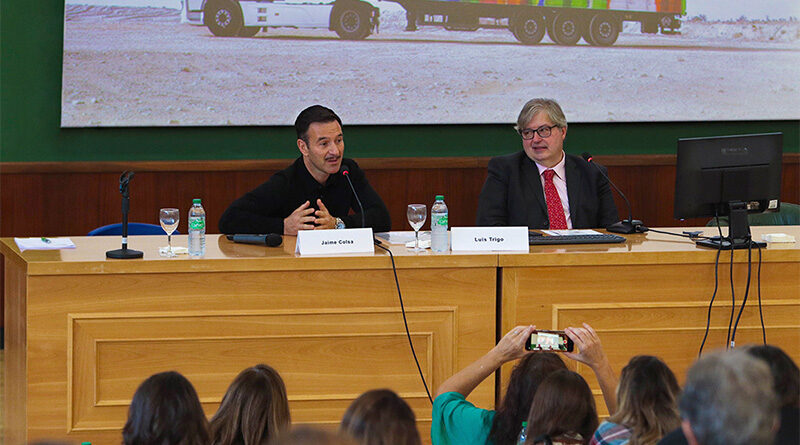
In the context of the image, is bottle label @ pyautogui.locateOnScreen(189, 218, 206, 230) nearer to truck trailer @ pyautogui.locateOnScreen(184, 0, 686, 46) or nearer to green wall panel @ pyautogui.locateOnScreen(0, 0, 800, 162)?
green wall panel @ pyautogui.locateOnScreen(0, 0, 800, 162)

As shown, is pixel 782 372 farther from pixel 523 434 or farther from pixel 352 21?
pixel 352 21

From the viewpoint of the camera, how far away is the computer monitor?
3330 millimetres

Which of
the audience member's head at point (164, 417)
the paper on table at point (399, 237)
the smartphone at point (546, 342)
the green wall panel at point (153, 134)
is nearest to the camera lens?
the audience member's head at point (164, 417)

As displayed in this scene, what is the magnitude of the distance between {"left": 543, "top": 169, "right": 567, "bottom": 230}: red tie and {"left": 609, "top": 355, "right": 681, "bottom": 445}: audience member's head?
2134 millimetres

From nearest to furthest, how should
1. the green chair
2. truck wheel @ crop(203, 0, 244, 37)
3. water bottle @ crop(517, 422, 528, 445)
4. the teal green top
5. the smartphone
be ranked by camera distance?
water bottle @ crop(517, 422, 528, 445) < the teal green top < the smartphone < the green chair < truck wheel @ crop(203, 0, 244, 37)

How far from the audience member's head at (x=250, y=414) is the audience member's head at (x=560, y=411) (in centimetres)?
50

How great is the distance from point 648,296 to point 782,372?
137 centimetres

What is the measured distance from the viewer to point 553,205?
159 inches

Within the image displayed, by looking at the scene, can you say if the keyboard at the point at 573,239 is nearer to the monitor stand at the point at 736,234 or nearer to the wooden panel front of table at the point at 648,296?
the wooden panel front of table at the point at 648,296

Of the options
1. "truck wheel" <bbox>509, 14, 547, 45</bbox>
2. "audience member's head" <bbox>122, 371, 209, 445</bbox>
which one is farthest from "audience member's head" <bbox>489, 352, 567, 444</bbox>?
"truck wheel" <bbox>509, 14, 547, 45</bbox>

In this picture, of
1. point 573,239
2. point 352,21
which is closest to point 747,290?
point 573,239

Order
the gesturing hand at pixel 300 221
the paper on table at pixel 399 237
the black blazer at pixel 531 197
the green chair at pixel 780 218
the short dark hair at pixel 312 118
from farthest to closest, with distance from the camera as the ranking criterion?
the green chair at pixel 780 218 → the black blazer at pixel 531 197 → the short dark hair at pixel 312 118 → the gesturing hand at pixel 300 221 → the paper on table at pixel 399 237

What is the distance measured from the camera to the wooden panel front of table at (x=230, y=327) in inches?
116

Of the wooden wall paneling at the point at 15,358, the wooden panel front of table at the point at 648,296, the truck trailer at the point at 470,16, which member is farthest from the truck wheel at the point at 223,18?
the wooden panel front of table at the point at 648,296
